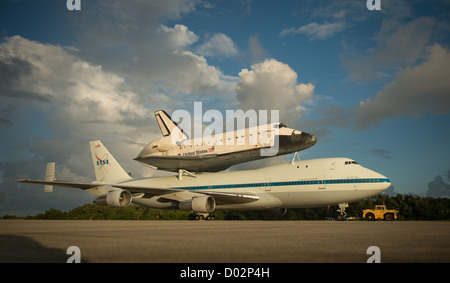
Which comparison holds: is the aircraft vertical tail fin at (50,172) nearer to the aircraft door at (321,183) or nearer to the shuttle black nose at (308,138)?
the shuttle black nose at (308,138)

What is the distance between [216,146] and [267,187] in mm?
4640

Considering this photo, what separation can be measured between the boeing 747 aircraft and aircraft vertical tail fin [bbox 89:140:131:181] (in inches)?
174

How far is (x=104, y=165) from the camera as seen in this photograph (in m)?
32.0

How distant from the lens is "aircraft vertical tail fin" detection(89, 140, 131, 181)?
3181 cm

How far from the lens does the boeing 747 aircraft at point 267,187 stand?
20500 millimetres

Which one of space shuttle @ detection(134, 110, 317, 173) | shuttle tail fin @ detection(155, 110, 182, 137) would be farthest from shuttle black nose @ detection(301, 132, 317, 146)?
shuttle tail fin @ detection(155, 110, 182, 137)

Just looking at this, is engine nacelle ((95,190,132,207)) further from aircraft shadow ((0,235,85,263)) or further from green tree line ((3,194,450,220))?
aircraft shadow ((0,235,85,263))

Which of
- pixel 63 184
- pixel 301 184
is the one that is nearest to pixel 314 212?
pixel 301 184

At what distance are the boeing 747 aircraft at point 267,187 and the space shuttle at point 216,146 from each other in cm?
136

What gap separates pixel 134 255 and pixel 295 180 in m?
19.2
